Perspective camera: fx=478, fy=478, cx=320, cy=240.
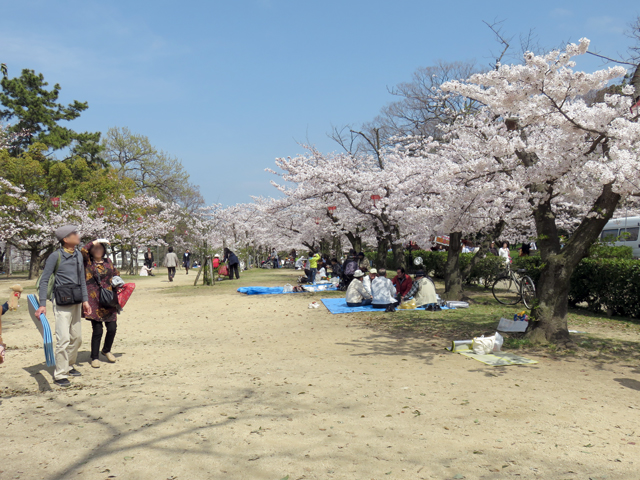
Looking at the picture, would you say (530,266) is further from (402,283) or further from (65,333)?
(65,333)

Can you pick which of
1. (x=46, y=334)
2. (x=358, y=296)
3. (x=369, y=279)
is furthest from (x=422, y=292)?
(x=46, y=334)

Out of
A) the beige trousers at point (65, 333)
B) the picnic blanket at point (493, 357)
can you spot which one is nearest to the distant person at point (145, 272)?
the beige trousers at point (65, 333)

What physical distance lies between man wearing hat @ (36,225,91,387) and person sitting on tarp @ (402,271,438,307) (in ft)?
24.7

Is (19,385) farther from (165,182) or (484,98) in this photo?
(165,182)

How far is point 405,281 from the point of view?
11672 millimetres

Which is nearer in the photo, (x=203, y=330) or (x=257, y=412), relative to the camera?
(x=257, y=412)

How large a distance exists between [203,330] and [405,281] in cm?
507

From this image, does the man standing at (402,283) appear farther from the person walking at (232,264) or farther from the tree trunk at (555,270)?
the person walking at (232,264)

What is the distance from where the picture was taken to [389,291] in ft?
37.0

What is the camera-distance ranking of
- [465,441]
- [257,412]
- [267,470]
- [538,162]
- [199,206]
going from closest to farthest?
1. [267,470]
2. [465,441]
3. [257,412]
4. [538,162]
5. [199,206]

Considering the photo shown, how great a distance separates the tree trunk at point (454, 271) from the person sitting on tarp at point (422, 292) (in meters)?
1.58

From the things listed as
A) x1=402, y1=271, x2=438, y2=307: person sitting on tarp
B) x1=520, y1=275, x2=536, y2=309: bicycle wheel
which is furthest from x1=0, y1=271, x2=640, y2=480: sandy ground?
x1=520, y1=275, x2=536, y2=309: bicycle wheel

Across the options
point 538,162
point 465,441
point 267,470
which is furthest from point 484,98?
point 267,470

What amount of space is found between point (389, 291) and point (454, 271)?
2227mm
